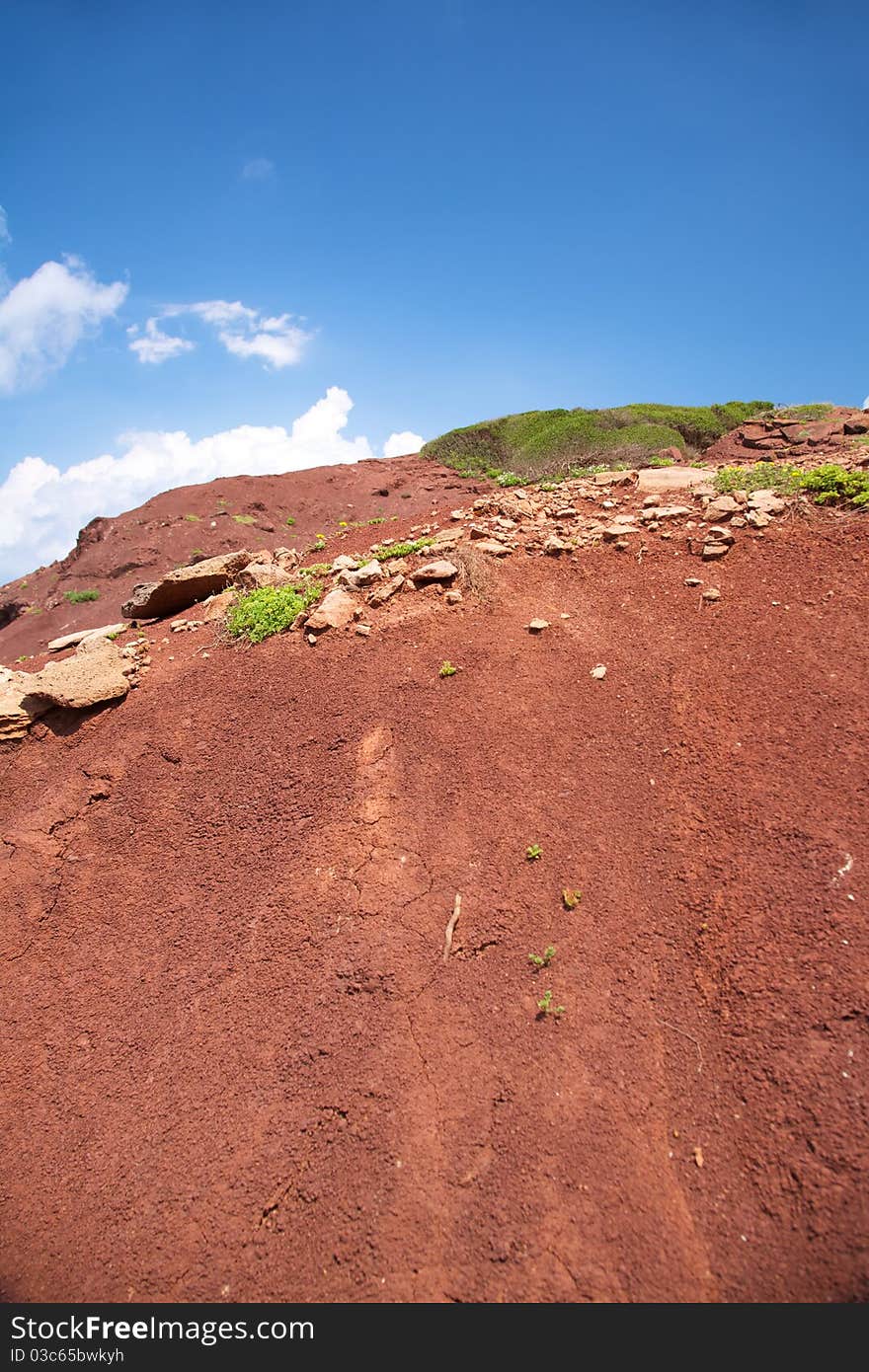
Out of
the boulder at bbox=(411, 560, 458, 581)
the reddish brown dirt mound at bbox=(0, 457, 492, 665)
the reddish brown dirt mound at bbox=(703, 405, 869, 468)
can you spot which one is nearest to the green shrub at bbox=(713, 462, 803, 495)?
the reddish brown dirt mound at bbox=(703, 405, 869, 468)

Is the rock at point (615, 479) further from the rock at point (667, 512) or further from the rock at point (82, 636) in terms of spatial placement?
the rock at point (82, 636)

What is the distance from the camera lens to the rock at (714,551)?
6238 millimetres

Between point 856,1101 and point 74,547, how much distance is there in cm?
2309

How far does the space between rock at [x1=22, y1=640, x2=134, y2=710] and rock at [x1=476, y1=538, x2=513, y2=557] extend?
4.37m

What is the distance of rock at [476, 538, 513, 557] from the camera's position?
22.9 feet

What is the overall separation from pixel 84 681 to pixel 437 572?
4093 millimetres

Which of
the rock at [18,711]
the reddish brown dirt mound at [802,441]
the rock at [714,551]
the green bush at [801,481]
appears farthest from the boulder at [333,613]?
the reddish brown dirt mound at [802,441]

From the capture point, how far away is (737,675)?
5113 mm

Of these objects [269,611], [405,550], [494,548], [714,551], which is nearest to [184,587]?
[269,611]

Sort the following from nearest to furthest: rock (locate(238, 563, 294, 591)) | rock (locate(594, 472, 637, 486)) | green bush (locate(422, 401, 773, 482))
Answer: rock (locate(238, 563, 294, 591)) → rock (locate(594, 472, 637, 486)) → green bush (locate(422, 401, 773, 482))

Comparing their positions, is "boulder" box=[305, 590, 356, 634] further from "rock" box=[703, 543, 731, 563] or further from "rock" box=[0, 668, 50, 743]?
"rock" box=[703, 543, 731, 563]

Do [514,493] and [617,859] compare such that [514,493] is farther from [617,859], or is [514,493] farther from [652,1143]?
[652,1143]

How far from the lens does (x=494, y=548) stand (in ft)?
23.1

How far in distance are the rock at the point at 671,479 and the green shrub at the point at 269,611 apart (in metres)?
4.58
